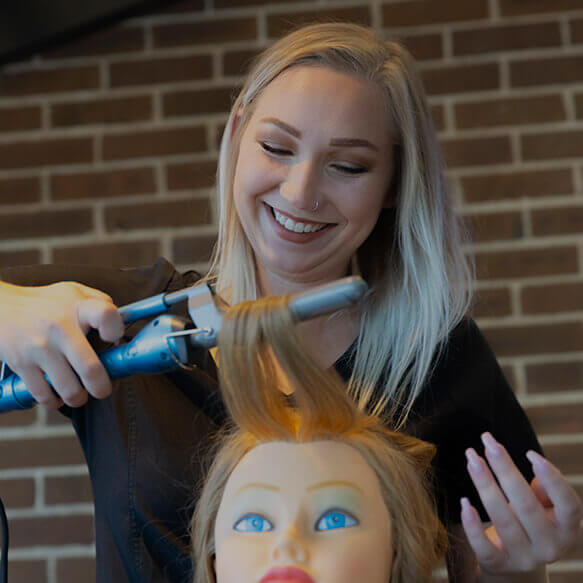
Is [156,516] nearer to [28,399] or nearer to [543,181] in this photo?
[28,399]

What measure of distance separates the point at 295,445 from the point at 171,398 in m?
0.26

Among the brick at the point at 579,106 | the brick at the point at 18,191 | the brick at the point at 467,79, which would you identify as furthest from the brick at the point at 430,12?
the brick at the point at 18,191

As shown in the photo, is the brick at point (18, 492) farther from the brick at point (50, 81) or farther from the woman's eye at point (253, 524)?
the woman's eye at point (253, 524)

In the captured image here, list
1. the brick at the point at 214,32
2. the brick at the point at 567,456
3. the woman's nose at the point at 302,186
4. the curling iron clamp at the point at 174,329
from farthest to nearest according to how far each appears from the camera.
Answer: the brick at the point at 214,32
the brick at the point at 567,456
the woman's nose at the point at 302,186
the curling iron clamp at the point at 174,329

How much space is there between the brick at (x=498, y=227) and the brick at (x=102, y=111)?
73cm

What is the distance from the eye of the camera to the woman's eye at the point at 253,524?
2.73 ft

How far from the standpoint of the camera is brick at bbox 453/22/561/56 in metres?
1.76

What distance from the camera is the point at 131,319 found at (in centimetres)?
79

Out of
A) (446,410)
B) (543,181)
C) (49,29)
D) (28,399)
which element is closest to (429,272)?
(446,410)

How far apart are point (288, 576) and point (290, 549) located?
0.03 meters

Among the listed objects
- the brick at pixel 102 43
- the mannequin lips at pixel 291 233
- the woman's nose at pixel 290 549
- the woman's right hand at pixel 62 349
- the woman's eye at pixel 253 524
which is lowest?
the woman's nose at pixel 290 549

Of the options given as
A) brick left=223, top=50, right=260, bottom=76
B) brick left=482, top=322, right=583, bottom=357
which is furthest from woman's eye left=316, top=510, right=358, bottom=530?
brick left=223, top=50, right=260, bottom=76

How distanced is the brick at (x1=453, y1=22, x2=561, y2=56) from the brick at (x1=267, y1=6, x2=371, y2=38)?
0.65ft

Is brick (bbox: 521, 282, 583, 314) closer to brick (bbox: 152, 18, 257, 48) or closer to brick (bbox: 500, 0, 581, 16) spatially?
brick (bbox: 500, 0, 581, 16)
